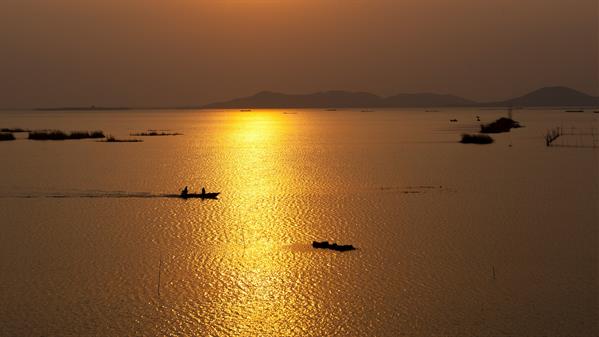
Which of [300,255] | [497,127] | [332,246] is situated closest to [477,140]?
[497,127]

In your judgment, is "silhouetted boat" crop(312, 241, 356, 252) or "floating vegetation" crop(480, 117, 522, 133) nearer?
"silhouetted boat" crop(312, 241, 356, 252)

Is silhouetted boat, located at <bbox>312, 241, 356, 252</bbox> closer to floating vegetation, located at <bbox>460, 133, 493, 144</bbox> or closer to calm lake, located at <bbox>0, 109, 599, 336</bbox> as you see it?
calm lake, located at <bbox>0, 109, 599, 336</bbox>

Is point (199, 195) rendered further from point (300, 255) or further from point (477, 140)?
point (477, 140)

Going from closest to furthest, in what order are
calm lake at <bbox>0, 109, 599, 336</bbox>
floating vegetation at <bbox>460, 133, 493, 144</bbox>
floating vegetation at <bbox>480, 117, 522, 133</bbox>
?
calm lake at <bbox>0, 109, 599, 336</bbox> → floating vegetation at <bbox>460, 133, 493, 144</bbox> → floating vegetation at <bbox>480, 117, 522, 133</bbox>

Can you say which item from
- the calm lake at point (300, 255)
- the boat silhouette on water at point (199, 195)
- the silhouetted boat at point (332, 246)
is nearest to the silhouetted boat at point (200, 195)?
the boat silhouette on water at point (199, 195)

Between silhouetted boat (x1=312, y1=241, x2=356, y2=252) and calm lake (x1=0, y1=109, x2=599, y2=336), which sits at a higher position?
silhouetted boat (x1=312, y1=241, x2=356, y2=252)

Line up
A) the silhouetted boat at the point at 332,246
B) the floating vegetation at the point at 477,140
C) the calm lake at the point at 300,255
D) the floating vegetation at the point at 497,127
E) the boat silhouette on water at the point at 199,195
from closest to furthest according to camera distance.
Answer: the calm lake at the point at 300,255 < the silhouetted boat at the point at 332,246 < the boat silhouette on water at the point at 199,195 < the floating vegetation at the point at 477,140 < the floating vegetation at the point at 497,127


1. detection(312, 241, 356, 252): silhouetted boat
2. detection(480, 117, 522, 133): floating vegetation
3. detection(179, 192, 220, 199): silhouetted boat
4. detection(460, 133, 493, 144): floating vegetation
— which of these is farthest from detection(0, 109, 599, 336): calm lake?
detection(480, 117, 522, 133): floating vegetation

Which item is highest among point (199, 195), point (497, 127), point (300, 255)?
point (497, 127)

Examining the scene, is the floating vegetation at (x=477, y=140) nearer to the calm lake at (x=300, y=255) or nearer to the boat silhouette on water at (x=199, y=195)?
the calm lake at (x=300, y=255)
